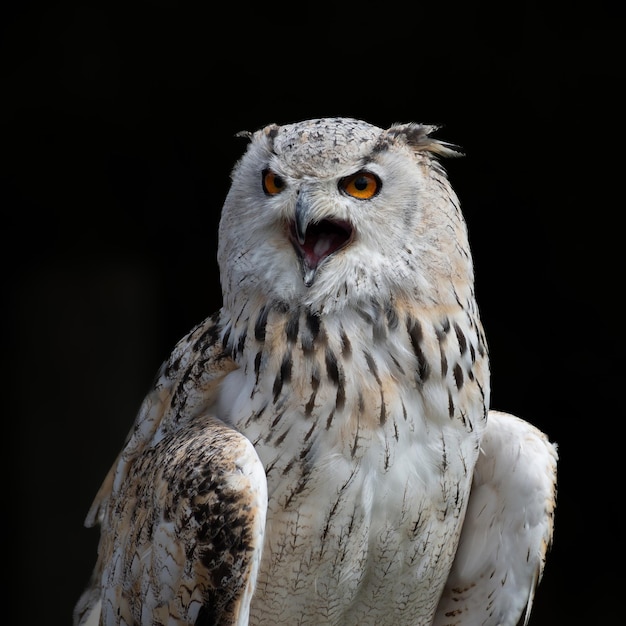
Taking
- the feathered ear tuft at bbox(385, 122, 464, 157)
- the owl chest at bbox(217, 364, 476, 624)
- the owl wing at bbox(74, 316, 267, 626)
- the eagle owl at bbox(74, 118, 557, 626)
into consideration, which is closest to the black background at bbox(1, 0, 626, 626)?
the feathered ear tuft at bbox(385, 122, 464, 157)

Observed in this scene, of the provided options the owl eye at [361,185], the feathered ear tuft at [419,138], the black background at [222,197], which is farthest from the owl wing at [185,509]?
the black background at [222,197]

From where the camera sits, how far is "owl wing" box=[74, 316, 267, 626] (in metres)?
1.69

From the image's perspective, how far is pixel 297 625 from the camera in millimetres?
1896

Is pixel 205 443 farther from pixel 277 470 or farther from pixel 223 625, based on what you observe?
pixel 223 625

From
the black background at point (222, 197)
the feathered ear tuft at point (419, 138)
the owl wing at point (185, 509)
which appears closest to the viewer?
the owl wing at point (185, 509)

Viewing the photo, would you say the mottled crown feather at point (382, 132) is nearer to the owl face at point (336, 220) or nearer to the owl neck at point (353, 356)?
the owl face at point (336, 220)

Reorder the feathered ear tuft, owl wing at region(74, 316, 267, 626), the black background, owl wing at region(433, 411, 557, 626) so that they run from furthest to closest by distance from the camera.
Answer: the black background
owl wing at region(433, 411, 557, 626)
the feathered ear tuft
owl wing at region(74, 316, 267, 626)

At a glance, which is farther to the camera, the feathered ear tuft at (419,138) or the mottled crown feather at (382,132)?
the feathered ear tuft at (419,138)

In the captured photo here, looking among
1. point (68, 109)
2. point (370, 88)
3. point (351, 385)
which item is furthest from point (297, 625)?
point (68, 109)

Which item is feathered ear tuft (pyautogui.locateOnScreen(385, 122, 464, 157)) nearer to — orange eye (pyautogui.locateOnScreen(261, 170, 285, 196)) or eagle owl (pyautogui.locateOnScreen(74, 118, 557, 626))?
eagle owl (pyautogui.locateOnScreen(74, 118, 557, 626))

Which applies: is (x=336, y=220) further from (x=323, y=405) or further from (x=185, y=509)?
(x=185, y=509)

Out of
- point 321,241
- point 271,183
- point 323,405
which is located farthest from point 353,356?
point 271,183

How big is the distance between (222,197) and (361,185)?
233 centimetres

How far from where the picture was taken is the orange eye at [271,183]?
1772 mm
